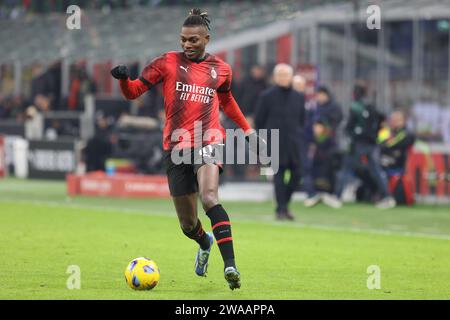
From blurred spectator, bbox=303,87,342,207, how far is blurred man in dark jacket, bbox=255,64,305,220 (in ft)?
11.0

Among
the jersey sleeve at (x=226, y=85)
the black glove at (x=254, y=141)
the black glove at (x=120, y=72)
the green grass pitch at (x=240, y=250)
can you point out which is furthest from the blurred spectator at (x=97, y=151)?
the black glove at (x=120, y=72)

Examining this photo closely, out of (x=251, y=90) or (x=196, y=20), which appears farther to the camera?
(x=251, y=90)

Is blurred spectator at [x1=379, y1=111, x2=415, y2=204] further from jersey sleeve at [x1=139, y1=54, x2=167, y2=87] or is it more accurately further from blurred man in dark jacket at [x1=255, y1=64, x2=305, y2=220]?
jersey sleeve at [x1=139, y1=54, x2=167, y2=87]

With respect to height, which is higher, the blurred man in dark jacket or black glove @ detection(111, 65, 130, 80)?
black glove @ detection(111, 65, 130, 80)

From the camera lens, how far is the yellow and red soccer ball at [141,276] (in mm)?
11070

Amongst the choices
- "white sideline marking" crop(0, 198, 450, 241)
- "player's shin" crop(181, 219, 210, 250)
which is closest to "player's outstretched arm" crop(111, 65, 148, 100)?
"player's shin" crop(181, 219, 210, 250)

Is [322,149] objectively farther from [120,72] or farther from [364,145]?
[120,72]

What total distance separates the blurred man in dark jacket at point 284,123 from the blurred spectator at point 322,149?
3.34m

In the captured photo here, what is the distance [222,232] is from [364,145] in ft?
42.2

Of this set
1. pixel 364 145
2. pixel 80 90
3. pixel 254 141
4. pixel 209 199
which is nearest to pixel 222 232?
pixel 209 199

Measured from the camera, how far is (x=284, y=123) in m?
20.4

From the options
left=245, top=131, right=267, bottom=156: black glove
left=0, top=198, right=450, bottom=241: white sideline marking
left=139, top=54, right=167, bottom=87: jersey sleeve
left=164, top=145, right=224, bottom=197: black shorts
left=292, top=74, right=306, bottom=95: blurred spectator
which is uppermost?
left=139, top=54, right=167, bottom=87: jersey sleeve

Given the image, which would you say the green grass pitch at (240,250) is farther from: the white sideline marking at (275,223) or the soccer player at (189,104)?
the soccer player at (189,104)

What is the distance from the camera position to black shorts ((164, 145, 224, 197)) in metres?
11.6
